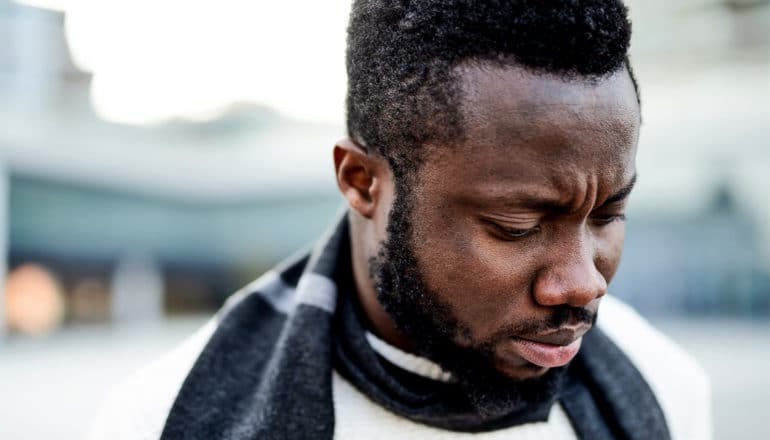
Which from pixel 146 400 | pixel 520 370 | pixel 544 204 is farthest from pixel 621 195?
pixel 146 400

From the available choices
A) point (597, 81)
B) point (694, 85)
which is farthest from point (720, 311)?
point (597, 81)

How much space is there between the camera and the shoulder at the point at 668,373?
190cm

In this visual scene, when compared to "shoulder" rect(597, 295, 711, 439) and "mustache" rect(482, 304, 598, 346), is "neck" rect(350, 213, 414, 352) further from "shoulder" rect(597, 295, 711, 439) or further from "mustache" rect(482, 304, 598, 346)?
"shoulder" rect(597, 295, 711, 439)

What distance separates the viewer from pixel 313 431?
5.30 feet

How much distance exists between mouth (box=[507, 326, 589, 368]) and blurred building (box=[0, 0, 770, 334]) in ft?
22.6

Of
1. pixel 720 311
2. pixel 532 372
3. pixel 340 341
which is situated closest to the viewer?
pixel 532 372

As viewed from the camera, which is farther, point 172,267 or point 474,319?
point 172,267

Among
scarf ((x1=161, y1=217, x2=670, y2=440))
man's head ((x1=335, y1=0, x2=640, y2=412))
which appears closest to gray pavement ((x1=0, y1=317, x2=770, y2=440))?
scarf ((x1=161, y1=217, x2=670, y2=440))

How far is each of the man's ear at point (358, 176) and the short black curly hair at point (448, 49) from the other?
46mm

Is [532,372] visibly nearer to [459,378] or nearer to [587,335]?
[459,378]

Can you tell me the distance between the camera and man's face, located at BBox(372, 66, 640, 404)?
1381mm

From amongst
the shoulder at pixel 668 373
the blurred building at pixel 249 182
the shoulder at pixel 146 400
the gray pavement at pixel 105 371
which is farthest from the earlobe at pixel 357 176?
the blurred building at pixel 249 182

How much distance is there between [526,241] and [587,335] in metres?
0.62

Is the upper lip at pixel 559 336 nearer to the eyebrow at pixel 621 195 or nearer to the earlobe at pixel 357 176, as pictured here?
the eyebrow at pixel 621 195
